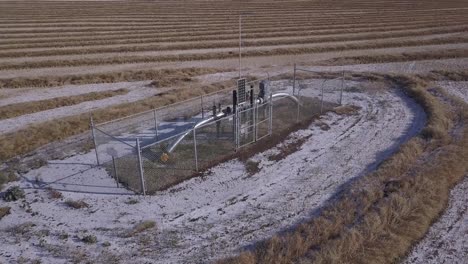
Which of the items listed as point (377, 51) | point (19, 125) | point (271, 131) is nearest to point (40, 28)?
point (19, 125)

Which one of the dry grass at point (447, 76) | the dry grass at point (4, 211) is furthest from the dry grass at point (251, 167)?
→ the dry grass at point (447, 76)

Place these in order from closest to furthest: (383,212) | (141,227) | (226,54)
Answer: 1. (141,227)
2. (383,212)
3. (226,54)

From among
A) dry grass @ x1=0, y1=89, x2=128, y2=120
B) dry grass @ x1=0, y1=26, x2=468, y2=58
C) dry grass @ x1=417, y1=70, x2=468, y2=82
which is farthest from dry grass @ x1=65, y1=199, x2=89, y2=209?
dry grass @ x1=0, y1=26, x2=468, y2=58

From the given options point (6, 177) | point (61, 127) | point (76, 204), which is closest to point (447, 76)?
point (61, 127)

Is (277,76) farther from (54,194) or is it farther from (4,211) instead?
(4,211)

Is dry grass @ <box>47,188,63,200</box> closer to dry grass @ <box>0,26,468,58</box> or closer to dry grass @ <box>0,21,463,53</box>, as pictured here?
dry grass @ <box>0,26,468,58</box>

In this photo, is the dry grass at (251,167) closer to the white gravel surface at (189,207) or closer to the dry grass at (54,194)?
the white gravel surface at (189,207)

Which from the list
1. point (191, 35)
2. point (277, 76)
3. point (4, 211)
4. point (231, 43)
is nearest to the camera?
point (4, 211)
